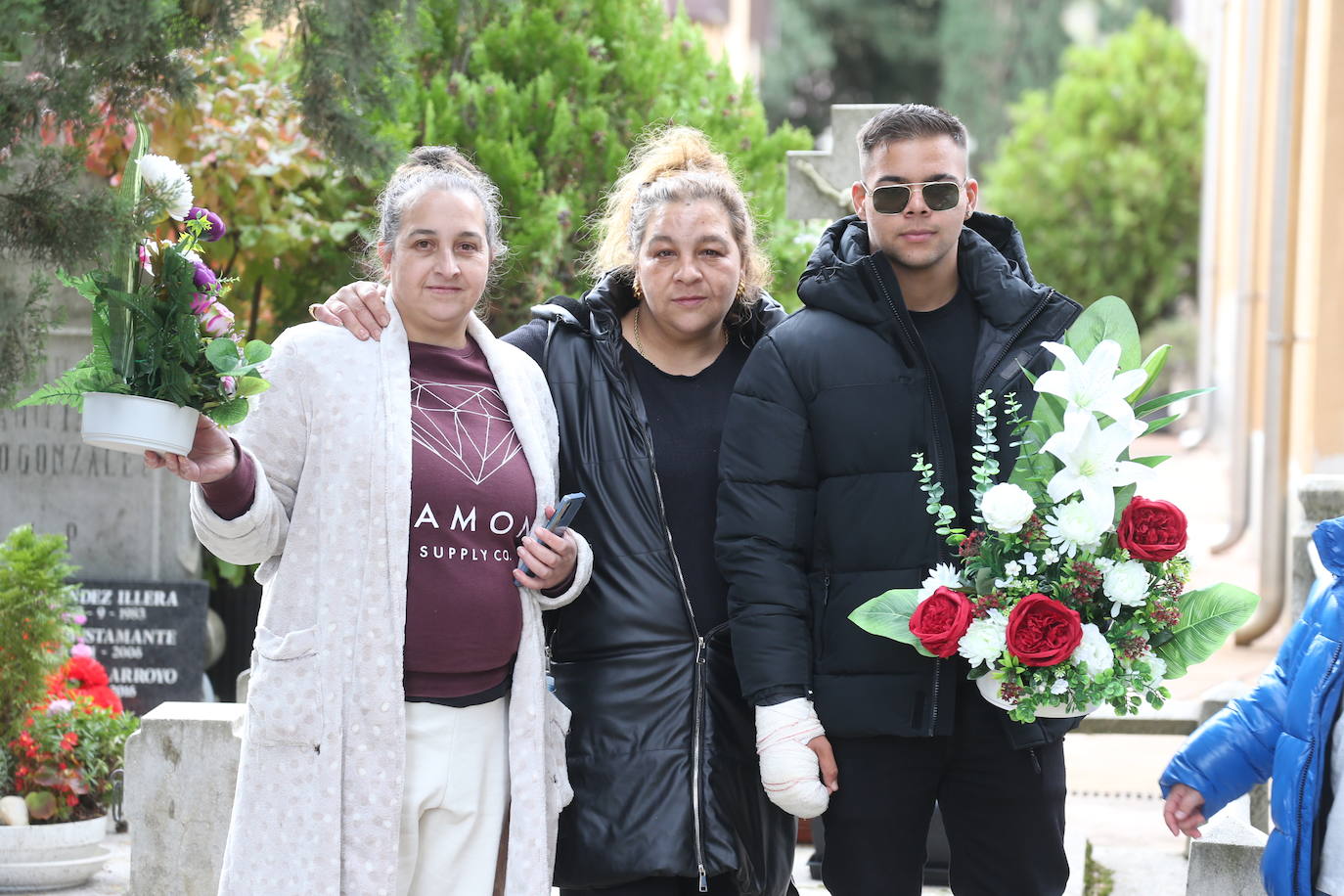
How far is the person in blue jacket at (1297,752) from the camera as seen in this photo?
→ 3.15 m

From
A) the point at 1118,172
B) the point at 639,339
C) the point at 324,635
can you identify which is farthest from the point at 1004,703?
the point at 1118,172

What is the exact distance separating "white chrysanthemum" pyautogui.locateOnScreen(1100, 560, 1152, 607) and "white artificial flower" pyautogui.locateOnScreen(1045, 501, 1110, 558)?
7cm

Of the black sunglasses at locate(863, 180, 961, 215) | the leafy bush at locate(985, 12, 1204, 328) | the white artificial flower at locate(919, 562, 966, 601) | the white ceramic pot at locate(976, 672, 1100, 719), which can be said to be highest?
the leafy bush at locate(985, 12, 1204, 328)

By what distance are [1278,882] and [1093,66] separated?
2892 centimetres

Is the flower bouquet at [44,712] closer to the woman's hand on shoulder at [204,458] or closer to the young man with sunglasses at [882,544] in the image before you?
the woman's hand on shoulder at [204,458]

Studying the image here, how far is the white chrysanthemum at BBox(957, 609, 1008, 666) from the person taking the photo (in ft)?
10.3

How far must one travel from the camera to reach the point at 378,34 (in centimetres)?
291

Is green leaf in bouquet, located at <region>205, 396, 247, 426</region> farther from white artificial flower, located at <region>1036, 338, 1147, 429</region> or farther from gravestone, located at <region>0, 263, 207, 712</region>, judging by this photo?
gravestone, located at <region>0, 263, 207, 712</region>

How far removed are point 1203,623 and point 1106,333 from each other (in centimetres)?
63

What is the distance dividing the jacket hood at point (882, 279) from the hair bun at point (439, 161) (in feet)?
2.61

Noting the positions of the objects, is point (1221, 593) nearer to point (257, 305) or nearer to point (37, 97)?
point (37, 97)

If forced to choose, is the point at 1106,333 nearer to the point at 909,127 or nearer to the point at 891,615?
the point at 909,127

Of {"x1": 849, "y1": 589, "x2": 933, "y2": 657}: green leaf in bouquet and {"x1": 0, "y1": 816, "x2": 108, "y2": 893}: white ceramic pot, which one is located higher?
{"x1": 849, "y1": 589, "x2": 933, "y2": 657}: green leaf in bouquet

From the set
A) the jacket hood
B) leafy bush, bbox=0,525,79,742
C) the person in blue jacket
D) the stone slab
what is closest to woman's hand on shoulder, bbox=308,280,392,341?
the jacket hood
